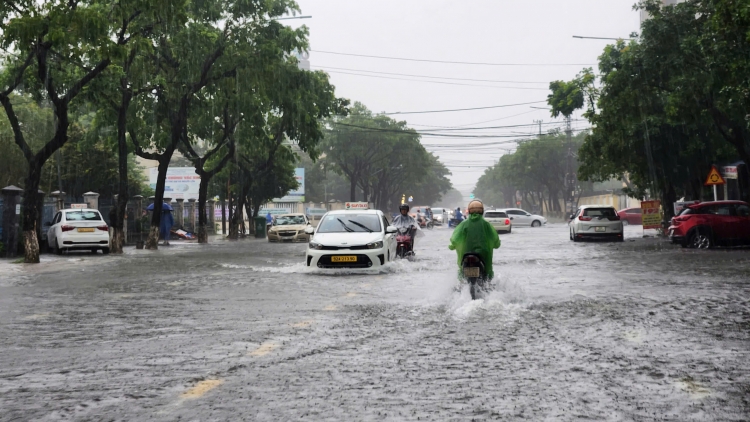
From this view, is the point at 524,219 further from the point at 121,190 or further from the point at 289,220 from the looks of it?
the point at 121,190

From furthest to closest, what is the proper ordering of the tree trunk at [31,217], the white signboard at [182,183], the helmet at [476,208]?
the white signboard at [182,183] < the tree trunk at [31,217] < the helmet at [476,208]

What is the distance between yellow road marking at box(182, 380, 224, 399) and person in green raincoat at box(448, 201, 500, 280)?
19.8 feet

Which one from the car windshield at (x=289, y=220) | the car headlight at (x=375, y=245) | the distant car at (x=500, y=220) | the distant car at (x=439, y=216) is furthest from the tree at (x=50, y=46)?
the distant car at (x=439, y=216)

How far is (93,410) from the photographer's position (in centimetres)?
615

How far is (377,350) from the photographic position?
866cm

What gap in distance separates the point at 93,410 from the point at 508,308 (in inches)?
271

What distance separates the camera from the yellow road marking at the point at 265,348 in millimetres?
8477

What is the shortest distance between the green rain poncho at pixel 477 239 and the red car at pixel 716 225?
1765 centimetres

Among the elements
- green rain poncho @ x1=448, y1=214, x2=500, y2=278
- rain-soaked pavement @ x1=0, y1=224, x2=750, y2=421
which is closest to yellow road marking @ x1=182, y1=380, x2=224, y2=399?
rain-soaked pavement @ x1=0, y1=224, x2=750, y2=421

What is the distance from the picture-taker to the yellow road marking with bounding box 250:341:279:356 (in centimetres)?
848

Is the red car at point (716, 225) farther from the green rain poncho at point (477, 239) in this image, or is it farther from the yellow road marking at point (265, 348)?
the yellow road marking at point (265, 348)

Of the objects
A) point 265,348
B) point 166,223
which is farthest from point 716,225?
point 166,223

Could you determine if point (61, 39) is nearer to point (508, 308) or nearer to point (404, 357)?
point (508, 308)

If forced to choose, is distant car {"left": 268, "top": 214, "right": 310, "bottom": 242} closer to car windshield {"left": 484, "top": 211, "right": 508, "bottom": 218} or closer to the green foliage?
car windshield {"left": 484, "top": 211, "right": 508, "bottom": 218}
